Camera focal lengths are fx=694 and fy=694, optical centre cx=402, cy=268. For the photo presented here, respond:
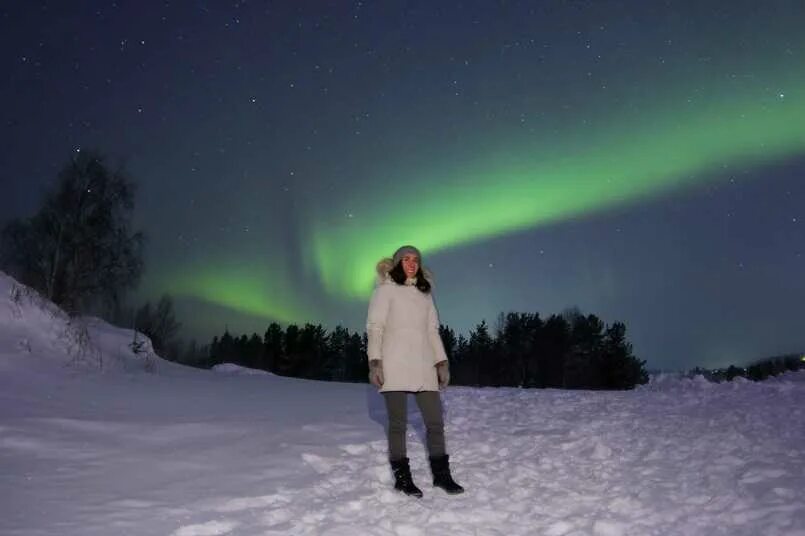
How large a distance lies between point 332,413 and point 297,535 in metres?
5.09

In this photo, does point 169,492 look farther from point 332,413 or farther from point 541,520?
point 332,413

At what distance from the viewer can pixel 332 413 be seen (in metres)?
9.55

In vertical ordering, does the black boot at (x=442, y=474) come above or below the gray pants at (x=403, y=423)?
below

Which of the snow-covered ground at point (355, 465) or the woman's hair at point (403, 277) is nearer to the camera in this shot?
the snow-covered ground at point (355, 465)

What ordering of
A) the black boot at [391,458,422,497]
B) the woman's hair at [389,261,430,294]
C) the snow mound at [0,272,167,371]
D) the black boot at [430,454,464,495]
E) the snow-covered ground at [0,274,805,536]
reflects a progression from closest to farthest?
the snow-covered ground at [0,274,805,536] < the black boot at [391,458,422,497] < the black boot at [430,454,464,495] < the woman's hair at [389,261,430,294] < the snow mound at [0,272,167,371]

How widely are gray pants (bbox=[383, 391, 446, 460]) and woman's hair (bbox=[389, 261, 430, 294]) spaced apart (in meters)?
0.89

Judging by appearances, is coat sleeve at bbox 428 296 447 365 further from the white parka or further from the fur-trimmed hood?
the fur-trimmed hood

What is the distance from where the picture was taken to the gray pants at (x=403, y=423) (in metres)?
5.75

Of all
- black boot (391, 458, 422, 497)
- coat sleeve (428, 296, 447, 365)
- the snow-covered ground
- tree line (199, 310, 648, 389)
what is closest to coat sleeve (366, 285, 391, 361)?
coat sleeve (428, 296, 447, 365)

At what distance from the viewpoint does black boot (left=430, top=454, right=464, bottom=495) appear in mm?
5602

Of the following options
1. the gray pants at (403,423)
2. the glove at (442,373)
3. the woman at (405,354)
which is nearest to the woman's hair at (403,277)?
the woman at (405,354)

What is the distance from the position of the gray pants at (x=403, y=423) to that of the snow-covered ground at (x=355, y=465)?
33cm

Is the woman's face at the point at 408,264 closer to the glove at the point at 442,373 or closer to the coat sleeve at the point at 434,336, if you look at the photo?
the coat sleeve at the point at 434,336

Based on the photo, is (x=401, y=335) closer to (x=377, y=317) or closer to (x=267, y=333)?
(x=377, y=317)
